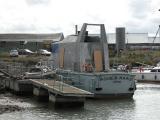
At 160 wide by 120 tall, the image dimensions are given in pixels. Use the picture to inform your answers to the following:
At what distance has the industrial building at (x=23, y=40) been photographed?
111 m

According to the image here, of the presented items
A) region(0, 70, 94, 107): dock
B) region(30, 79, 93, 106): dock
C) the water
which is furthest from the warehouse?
region(30, 79, 93, 106): dock

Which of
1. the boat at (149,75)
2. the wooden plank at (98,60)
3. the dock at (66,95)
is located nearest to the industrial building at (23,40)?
the boat at (149,75)

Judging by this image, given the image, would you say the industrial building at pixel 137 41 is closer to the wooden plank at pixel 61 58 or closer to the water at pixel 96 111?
the wooden plank at pixel 61 58

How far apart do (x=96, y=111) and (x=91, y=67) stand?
7.88 m

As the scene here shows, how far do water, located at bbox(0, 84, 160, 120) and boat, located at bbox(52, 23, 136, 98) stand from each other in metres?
1.03

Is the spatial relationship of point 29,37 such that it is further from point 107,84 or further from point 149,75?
point 107,84

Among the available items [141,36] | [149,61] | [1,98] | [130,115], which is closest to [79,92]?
[130,115]

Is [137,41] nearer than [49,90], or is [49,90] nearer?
[49,90]

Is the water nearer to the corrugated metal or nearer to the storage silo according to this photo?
the storage silo

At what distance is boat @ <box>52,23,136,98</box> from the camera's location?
1496 inches

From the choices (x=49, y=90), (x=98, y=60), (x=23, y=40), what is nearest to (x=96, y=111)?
(x=49, y=90)

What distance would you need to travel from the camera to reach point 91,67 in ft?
132

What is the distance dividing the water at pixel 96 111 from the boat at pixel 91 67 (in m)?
1.03

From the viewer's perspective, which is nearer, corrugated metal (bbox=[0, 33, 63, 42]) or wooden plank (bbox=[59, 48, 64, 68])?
wooden plank (bbox=[59, 48, 64, 68])
